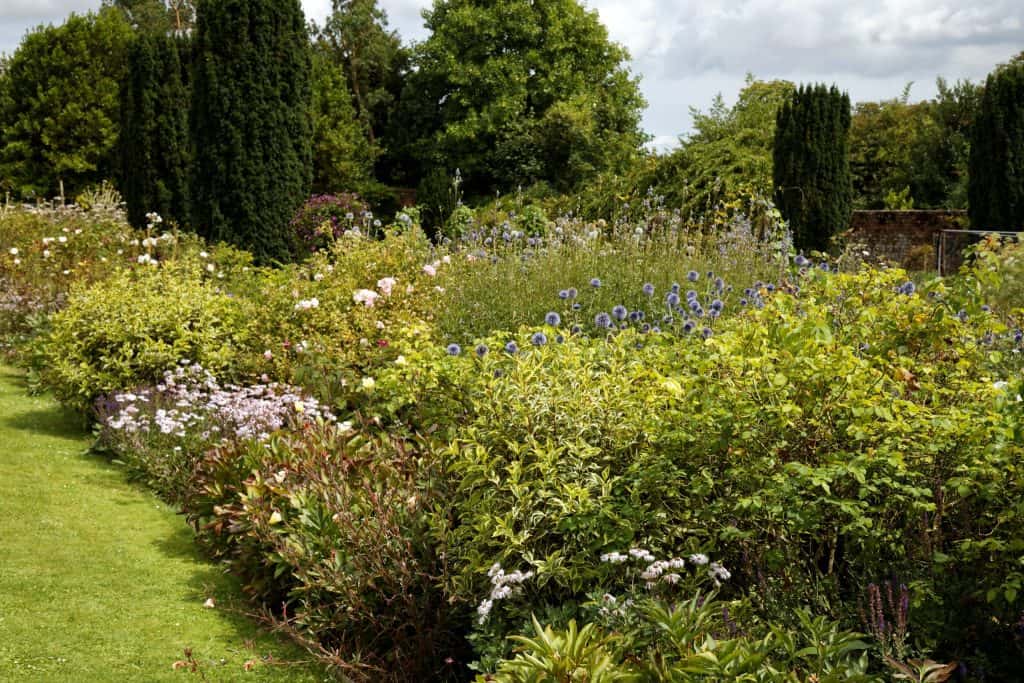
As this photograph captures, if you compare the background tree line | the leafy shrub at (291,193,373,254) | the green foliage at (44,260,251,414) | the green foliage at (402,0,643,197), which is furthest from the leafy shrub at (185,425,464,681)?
the green foliage at (402,0,643,197)

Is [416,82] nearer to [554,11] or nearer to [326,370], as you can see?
[554,11]

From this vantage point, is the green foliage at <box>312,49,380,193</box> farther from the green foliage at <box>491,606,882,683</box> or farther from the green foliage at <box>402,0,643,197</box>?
the green foliage at <box>491,606,882,683</box>

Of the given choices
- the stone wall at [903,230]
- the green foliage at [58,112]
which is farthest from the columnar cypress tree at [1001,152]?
the green foliage at [58,112]

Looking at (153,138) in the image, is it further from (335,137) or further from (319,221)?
(335,137)

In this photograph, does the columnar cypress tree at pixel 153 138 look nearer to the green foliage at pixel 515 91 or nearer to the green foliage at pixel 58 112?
the green foliage at pixel 58 112

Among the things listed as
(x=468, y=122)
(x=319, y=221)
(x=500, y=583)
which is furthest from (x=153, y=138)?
(x=500, y=583)

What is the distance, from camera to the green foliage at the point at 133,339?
6.61 meters

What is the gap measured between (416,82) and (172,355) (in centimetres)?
2389

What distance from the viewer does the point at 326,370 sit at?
6.01m

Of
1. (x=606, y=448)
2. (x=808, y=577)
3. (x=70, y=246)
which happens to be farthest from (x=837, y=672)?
(x=70, y=246)

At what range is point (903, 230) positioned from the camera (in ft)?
59.3

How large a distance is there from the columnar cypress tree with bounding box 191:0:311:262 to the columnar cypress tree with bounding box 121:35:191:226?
308cm

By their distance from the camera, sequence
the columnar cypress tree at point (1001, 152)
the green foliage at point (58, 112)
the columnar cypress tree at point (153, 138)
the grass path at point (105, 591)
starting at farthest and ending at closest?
the green foliage at point (58, 112)
the columnar cypress tree at point (1001, 152)
the columnar cypress tree at point (153, 138)
the grass path at point (105, 591)

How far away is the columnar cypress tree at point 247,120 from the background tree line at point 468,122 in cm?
276
